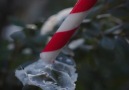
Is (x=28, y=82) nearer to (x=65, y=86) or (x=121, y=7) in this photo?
(x=65, y=86)

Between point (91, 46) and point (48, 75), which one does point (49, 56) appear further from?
point (91, 46)

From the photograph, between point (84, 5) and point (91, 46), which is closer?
point (84, 5)

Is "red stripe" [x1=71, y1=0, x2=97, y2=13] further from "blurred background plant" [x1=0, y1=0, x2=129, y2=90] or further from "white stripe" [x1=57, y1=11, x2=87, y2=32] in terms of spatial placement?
"blurred background plant" [x1=0, y1=0, x2=129, y2=90]

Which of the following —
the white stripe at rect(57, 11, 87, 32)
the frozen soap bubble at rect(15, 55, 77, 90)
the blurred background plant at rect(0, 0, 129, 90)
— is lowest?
the frozen soap bubble at rect(15, 55, 77, 90)

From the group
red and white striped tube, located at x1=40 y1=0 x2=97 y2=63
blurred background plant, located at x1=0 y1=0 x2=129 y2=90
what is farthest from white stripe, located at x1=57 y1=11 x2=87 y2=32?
blurred background plant, located at x1=0 y1=0 x2=129 y2=90

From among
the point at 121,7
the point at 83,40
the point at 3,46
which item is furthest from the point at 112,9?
the point at 3,46

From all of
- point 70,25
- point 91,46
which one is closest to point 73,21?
point 70,25
